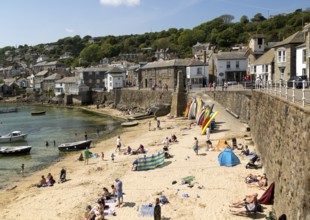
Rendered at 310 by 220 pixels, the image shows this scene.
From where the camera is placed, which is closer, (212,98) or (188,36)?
(212,98)

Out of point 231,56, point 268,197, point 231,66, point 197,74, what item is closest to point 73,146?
point 268,197

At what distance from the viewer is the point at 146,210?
15.5 meters

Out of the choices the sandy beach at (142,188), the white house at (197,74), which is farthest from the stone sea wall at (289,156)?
the white house at (197,74)

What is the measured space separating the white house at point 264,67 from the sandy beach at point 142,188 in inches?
628

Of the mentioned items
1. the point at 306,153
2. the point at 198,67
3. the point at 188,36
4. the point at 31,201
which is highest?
the point at 188,36

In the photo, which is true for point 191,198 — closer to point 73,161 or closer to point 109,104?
point 73,161

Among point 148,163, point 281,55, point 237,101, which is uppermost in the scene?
point 281,55

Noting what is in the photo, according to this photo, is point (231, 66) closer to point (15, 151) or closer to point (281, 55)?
point (281, 55)

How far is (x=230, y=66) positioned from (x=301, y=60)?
82.6ft

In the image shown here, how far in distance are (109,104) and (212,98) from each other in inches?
1388

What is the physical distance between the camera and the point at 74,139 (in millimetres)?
39844

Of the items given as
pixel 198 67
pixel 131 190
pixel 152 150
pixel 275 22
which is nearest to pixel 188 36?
pixel 275 22

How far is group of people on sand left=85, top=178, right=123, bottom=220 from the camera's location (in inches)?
587

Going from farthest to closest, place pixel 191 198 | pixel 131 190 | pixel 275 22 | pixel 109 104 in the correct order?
pixel 275 22, pixel 109 104, pixel 131 190, pixel 191 198
